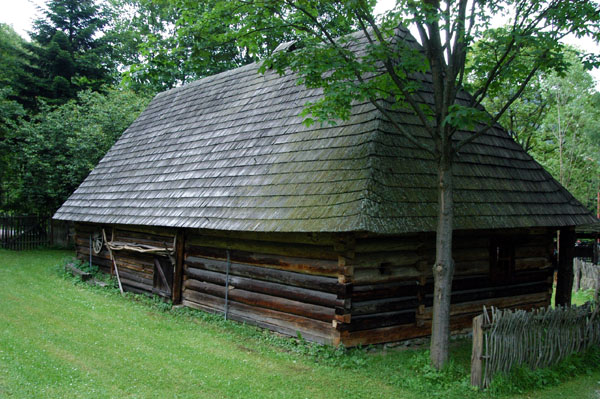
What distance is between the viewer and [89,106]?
22609 mm

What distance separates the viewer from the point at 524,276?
10172 mm

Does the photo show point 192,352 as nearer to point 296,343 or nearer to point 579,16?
point 296,343

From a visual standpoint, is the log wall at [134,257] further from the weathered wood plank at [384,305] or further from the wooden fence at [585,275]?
the wooden fence at [585,275]

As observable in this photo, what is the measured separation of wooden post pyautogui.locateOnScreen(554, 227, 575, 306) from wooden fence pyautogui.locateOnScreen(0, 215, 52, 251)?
20420 millimetres

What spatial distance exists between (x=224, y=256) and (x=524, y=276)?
→ 20.7ft

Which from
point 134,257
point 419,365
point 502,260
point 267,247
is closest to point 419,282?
point 419,365

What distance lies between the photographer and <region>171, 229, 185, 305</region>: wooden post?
36.0 feet

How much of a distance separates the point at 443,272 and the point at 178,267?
6526 mm

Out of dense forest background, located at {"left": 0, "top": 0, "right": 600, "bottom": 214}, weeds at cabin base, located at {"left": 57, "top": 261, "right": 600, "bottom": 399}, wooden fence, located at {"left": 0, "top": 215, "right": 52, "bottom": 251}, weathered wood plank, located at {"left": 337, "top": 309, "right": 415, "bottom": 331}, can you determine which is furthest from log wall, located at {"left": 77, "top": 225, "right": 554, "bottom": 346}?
wooden fence, located at {"left": 0, "top": 215, "right": 52, "bottom": 251}

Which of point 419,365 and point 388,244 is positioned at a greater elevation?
point 388,244

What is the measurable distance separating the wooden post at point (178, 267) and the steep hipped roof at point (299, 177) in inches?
25.5

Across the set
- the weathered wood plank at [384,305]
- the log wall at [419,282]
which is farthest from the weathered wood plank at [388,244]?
the weathered wood plank at [384,305]

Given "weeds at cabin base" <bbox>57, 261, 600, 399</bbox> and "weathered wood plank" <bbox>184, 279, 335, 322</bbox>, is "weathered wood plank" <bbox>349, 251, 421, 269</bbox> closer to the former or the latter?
"weathered wood plank" <bbox>184, 279, 335, 322</bbox>

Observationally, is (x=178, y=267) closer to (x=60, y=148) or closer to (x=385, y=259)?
(x=385, y=259)
